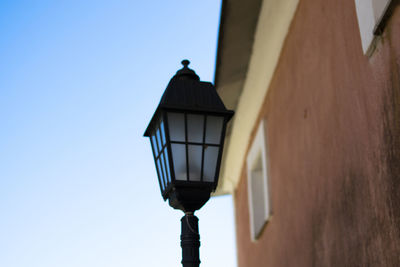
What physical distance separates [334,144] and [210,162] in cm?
140

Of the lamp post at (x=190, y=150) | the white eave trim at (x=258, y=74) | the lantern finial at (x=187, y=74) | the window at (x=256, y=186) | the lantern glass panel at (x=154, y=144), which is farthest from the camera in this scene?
the window at (x=256, y=186)

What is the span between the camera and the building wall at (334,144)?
273 centimetres

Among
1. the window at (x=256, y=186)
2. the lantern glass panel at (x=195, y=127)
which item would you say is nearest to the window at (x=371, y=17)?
the lantern glass panel at (x=195, y=127)

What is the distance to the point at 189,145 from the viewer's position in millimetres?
2482

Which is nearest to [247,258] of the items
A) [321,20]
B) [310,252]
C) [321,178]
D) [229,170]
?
[229,170]

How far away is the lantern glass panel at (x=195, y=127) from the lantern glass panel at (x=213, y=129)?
0.03 meters

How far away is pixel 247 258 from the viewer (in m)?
7.70

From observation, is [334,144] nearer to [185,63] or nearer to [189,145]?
[185,63]

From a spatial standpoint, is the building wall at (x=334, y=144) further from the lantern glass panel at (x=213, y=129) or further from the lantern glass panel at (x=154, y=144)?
the lantern glass panel at (x=154, y=144)

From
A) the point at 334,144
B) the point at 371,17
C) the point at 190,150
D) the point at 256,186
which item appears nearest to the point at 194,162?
the point at 190,150

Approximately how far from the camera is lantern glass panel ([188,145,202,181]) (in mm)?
2488

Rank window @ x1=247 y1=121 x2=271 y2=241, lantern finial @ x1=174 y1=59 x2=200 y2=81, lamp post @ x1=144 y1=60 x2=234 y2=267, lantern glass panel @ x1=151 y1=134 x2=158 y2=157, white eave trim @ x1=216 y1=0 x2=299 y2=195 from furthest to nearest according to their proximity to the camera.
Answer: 1. window @ x1=247 y1=121 x2=271 y2=241
2. white eave trim @ x1=216 y1=0 x2=299 y2=195
3. lantern finial @ x1=174 y1=59 x2=200 y2=81
4. lantern glass panel @ x1=151 y1=134 x2=158 y2=157
5. lamp post @ x1=144 y1=60 x2=234 y2=267

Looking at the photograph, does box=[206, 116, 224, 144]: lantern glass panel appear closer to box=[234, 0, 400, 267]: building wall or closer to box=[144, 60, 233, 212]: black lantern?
box=[144, 60, 233, 212]: black lantern

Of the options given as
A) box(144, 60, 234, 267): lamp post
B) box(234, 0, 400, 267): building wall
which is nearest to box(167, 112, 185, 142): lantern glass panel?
box(144, 60, 234, 267): lamp post
